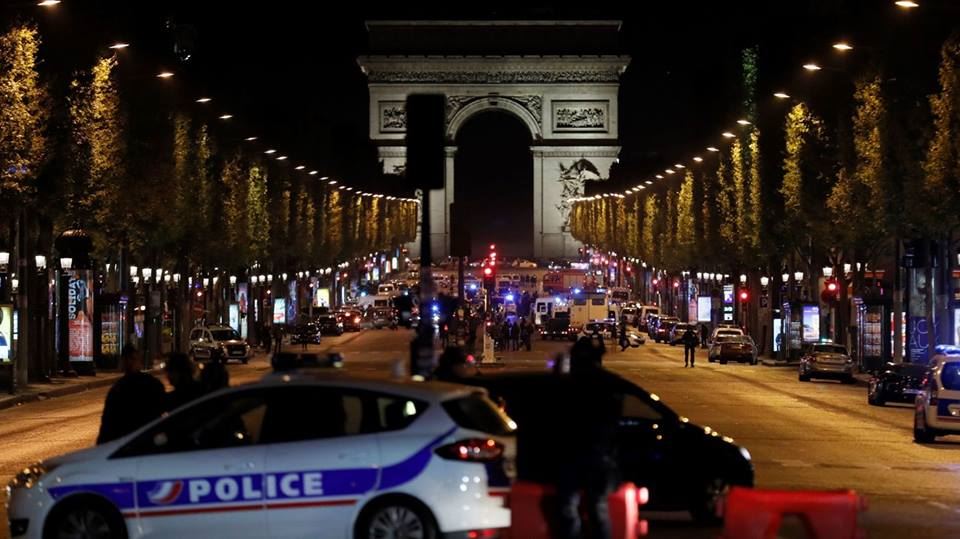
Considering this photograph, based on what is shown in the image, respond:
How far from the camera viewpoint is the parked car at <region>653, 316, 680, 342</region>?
103 meters

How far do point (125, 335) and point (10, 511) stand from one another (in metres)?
48.8

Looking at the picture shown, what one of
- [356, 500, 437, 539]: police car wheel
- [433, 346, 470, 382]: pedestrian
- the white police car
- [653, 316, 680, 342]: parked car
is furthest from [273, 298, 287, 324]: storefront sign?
[356, 500, 437, 539]: police car wheel

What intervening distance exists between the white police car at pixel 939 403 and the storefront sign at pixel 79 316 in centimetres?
2957

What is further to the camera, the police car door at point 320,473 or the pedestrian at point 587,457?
the police car door at point 320,473

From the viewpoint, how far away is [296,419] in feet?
50.2

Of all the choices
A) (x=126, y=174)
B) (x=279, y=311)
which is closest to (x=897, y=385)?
(x=126, y=174)

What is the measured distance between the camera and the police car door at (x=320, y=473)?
1490 cm

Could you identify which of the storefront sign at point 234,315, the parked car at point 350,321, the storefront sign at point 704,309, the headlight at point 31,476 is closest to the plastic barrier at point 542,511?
the headlight at point 31,476

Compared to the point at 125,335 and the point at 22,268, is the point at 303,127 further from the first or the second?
the point at 22,268

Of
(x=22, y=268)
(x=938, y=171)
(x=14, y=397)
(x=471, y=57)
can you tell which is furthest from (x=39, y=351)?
(x=471, y=57)

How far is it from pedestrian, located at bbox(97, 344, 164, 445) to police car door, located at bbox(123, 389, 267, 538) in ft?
7.70

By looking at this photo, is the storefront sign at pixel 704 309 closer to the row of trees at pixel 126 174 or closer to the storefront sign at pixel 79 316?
the row of trees at pixel 126 174

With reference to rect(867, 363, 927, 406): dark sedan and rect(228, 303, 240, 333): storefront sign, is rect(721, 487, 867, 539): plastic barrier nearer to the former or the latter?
rect(867, 363, 927, 406): dark sedan

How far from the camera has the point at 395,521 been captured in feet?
48.9
